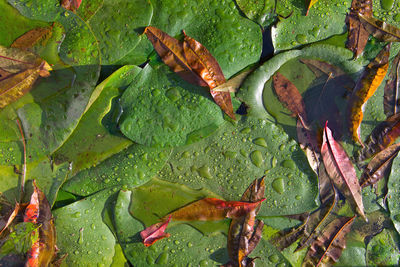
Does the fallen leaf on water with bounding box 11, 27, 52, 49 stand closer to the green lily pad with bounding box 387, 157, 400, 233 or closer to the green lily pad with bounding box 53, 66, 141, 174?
the green lily pad with bounding box 53, 66, 141, 174

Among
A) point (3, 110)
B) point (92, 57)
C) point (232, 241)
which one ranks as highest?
point (92, 57)

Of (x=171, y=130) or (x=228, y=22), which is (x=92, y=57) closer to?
(x=171, y=130)

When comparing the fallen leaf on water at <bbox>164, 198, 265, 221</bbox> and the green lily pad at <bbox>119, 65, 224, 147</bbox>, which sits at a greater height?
the green lily pad at <bbox>119, 65, 224, 147</bbox>

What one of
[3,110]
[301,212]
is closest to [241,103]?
[301,212]

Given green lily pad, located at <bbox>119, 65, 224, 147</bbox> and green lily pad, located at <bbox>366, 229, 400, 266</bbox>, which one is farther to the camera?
green lily pad, located at <bbox>366, 229, 400, 266</bbox>

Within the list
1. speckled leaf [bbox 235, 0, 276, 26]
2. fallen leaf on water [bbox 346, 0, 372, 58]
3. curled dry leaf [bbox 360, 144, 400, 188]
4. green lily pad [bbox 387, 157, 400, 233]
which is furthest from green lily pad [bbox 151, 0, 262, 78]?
green lily pad [bbox 387, 157, 400, 233]

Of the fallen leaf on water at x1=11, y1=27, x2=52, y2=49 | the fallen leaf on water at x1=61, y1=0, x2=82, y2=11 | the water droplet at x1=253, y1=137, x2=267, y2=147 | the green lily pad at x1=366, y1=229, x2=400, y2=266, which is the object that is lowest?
the green lily pad at x1=366, y1=229, x2=400, y2=266
